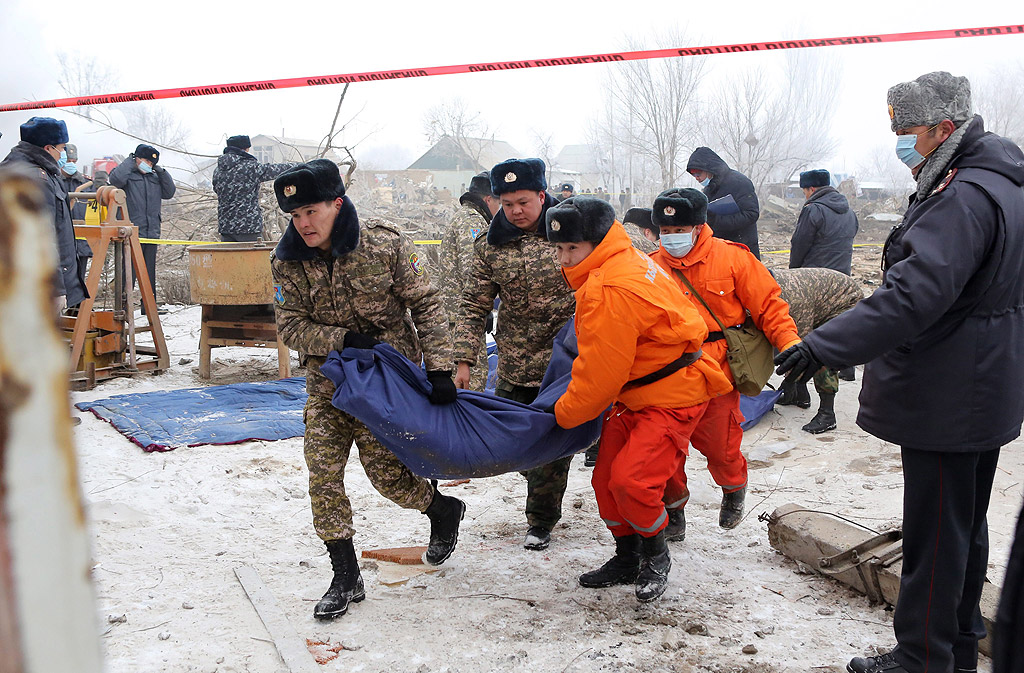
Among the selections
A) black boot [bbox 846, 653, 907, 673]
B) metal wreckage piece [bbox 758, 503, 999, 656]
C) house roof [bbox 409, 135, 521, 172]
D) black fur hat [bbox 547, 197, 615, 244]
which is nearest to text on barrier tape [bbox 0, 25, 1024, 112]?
black fur hat [bbox 547, 197, 615, 244]

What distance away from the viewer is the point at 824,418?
21.5 ft

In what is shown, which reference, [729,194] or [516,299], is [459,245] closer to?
[516,299]

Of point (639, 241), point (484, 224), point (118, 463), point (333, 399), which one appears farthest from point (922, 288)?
point (639, 241)

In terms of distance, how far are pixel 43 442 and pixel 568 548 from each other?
4055mm

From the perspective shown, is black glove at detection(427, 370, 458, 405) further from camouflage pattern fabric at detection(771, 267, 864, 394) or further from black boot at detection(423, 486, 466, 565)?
camouflage pattern fabric at detection(771, 267, 864, 394)

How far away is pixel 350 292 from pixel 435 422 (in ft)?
2.34

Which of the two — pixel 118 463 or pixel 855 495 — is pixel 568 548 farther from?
pixel 118 463

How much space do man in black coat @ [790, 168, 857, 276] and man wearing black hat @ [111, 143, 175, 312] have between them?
7558 millimetres

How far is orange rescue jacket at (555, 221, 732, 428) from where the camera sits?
3311mm

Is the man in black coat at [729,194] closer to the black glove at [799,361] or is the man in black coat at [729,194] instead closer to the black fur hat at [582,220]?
the black fur hat at [582,220]

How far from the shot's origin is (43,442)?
496mm

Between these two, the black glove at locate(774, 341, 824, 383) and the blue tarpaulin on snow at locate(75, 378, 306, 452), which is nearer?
the black glove at locate(774, 341, 824, 383)

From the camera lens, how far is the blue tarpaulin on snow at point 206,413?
236 inches

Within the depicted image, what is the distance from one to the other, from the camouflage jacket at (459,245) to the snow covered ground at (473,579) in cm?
144
